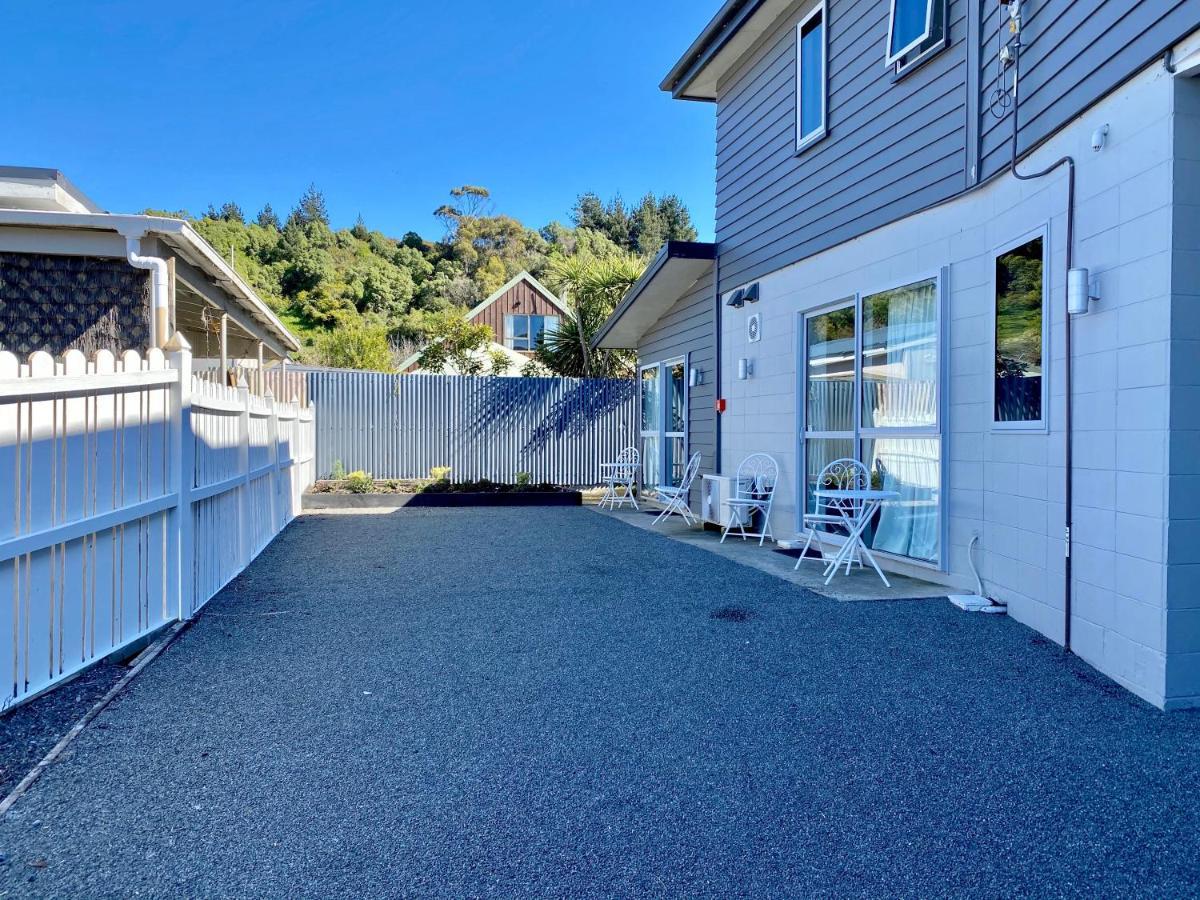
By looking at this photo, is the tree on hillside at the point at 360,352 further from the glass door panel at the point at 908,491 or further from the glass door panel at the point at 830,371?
the glass door panel at the point at 908,491

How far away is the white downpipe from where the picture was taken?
5.80 meters

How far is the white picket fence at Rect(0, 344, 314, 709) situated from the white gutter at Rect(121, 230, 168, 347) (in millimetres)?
1614

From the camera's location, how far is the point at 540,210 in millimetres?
48844

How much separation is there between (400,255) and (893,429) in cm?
4199

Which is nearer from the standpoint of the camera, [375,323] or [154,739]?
[154,739]

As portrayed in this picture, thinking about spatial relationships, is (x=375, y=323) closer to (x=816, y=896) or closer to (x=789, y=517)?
(x=789, y=517)

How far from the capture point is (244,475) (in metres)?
5.57

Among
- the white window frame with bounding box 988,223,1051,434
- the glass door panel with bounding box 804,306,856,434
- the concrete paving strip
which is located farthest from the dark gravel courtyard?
the glass door panel with bounding box 804,306,856,434

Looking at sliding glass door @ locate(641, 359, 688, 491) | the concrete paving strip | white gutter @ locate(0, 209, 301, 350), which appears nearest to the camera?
the concrete paving strip

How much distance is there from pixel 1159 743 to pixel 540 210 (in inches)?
1948

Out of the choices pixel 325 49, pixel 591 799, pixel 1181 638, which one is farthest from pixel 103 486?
pixel 325 49

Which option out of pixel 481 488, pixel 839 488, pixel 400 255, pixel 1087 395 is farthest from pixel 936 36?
pixel 400 255

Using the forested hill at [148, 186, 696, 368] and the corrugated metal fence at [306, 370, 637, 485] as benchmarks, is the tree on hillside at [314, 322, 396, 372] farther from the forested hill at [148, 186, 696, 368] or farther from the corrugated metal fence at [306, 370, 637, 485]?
the corrugated metal fence at [306, 370, 637, 485]

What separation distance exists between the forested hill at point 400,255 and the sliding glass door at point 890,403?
2323 centimetres
